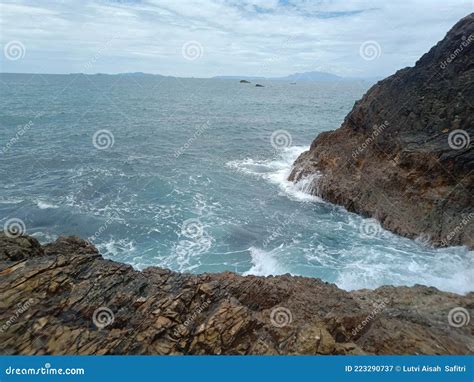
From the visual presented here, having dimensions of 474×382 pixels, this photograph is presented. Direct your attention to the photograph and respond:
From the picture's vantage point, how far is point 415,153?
25.0m

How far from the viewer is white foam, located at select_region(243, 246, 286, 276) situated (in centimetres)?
1902

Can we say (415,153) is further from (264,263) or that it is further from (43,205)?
(43,205)

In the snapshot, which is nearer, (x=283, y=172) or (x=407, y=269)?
(x=407, y=269)

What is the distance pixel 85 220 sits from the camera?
2419cm

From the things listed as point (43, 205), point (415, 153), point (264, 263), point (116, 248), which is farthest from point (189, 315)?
point (415, 153)

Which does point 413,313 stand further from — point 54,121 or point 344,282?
point 54,121

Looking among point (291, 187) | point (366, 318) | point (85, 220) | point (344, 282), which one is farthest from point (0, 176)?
point (366, 318)

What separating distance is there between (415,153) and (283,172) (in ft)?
45.0

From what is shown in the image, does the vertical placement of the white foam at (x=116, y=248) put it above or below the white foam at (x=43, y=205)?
below

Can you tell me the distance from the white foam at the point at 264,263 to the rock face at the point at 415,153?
8.35m

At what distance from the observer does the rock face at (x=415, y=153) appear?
2245cm

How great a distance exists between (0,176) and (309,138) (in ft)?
→ 131

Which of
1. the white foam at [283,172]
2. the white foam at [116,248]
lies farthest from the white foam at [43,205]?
the white foam at [283,172]

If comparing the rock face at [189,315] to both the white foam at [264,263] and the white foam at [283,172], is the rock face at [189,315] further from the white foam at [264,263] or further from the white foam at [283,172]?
the white foam at [283,172]
